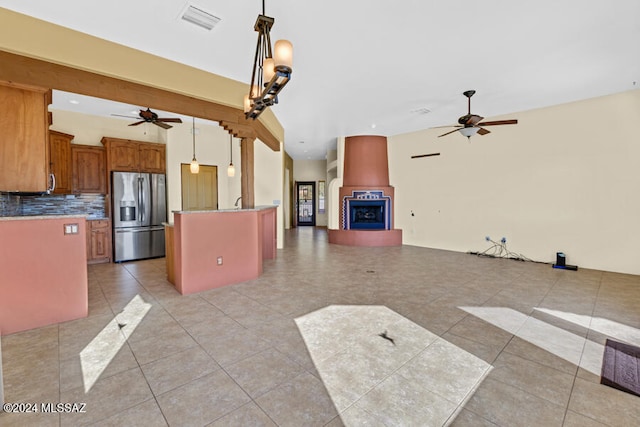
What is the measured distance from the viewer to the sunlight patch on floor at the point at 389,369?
1.70m

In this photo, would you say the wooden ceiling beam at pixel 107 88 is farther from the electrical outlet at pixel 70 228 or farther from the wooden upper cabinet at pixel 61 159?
the wooden upper cabinet at pixel 61 159

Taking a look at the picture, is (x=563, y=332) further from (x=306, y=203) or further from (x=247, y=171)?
(x=306, y=203)

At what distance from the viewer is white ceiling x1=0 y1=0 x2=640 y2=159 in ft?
→ 9.14

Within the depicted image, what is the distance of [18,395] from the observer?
5.97 ft

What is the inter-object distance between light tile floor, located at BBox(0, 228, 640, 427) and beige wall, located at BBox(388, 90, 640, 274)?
1.34 meters

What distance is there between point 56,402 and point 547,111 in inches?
320

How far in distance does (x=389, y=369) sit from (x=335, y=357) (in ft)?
1.44

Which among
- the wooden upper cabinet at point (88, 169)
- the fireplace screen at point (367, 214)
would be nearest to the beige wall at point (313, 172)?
the fireplace screen at point (367, 214)

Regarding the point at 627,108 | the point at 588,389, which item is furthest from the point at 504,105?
the point at 588,389

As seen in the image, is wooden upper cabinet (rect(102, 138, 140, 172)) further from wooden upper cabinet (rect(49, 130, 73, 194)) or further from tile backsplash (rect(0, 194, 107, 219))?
tile backsplash (rect(0, 194, 107, 219))

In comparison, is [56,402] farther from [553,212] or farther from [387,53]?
[553,212]

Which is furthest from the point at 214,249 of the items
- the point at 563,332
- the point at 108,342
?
the point at 563,332

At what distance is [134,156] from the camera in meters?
5.95

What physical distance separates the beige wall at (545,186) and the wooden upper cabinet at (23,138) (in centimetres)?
754
